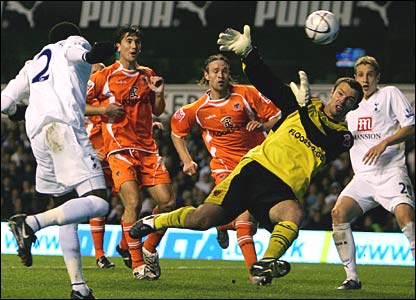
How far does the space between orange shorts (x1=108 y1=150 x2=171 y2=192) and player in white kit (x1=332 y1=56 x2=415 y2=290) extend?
77.7 inches

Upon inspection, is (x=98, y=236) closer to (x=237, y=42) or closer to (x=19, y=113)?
(x=19, y=113)

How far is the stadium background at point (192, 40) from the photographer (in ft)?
75.9

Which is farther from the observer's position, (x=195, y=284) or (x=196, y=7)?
(x=196, y=7)

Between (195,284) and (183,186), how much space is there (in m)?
11.1

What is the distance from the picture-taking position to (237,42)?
922 centimetres

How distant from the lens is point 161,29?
27188mm

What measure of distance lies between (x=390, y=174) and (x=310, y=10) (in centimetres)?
1343

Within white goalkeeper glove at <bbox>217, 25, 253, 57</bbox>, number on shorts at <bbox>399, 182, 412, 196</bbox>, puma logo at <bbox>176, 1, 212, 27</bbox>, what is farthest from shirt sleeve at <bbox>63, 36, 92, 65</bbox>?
puma logo at <bbox>176, 1, 212, 27</bbox>

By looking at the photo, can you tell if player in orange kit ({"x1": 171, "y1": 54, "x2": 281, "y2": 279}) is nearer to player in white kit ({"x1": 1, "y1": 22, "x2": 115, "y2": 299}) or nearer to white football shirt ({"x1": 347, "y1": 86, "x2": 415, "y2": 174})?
white football shirt ({"x1": 347, "y1": 86, "x2": 415, "y2": 174})

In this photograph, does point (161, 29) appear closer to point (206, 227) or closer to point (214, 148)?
point (214, 148)

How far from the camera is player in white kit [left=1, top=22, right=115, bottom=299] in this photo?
870cm

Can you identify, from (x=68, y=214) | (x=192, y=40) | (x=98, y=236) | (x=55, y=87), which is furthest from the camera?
(x=192, y=40)

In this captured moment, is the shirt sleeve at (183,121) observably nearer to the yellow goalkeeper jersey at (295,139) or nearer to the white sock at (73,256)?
the yellow goalkeeper jersey at (295,139)

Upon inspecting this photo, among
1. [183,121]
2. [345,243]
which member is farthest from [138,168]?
[345,243]
